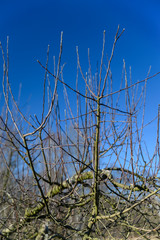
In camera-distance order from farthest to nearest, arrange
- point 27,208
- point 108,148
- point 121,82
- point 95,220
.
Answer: point 27,208
point 121,82
point 108,148
point 95,220

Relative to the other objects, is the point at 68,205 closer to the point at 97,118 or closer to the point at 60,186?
the point at 60,186

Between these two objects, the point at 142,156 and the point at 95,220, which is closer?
the point at 95,220

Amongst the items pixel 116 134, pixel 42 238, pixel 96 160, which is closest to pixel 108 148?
pixel 116 134

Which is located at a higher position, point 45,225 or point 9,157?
point 9,157

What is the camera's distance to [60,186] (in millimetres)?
2281

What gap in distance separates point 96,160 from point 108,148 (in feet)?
1.59

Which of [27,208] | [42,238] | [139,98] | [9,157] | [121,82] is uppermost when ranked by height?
[9,157]

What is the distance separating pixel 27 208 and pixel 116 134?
1.37m

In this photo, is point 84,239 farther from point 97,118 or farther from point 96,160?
point 97,118

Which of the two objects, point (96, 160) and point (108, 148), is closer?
point (96, 160)

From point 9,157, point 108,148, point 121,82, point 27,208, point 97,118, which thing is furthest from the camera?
point 9,157

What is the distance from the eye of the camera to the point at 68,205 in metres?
2.18

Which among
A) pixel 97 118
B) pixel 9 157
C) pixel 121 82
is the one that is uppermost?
pixel 9 157

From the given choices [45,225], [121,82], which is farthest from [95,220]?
[121,82]
